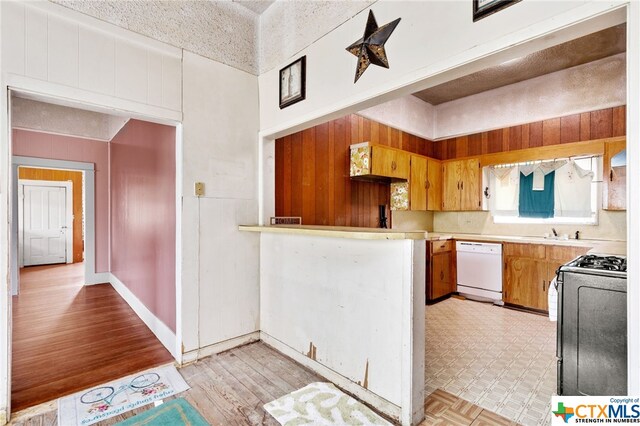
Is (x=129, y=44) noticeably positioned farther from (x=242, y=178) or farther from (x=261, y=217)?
(x=261, y=217)

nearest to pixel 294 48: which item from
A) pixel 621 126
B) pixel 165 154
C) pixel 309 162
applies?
pixel 309 162

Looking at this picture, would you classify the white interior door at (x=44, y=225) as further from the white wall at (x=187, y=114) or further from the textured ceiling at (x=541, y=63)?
the textured ceiling at (x=541, y=63)

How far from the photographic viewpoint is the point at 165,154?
2951 millimetres

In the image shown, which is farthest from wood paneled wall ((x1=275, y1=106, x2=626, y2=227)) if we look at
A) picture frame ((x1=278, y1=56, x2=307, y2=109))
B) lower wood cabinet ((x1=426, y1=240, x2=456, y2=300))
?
lower wood cabinet ((x1=426, y1=240, x2=456, y2=300))

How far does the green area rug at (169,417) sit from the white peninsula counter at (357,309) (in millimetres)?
911

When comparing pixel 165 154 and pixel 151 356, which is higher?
pixel 165 154

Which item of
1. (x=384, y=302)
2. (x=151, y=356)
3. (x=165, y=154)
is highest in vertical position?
(x=165, y=154)

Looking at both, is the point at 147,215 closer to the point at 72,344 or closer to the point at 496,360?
the point at 72,344

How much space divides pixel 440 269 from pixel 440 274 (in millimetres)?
72

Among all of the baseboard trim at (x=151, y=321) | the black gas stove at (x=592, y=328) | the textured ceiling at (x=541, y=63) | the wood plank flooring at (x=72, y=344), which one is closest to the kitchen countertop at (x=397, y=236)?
the black gas stove at (x=592, y=328)

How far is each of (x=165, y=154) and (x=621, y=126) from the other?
5.14m

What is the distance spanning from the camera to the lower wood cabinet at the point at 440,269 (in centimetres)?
434

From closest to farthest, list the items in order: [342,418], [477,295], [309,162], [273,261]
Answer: [342,418] < [273,261] < [309,162] < [477,295]

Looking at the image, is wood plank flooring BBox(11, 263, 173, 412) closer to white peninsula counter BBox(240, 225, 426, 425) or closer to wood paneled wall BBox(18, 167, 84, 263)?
white peninsula counter BBox(240, 225, 426, 425)
